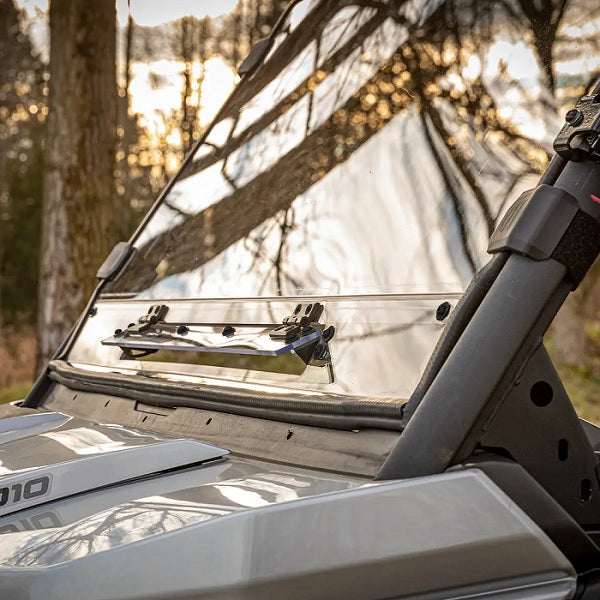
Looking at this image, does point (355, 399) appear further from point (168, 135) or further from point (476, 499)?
point (168, 135)

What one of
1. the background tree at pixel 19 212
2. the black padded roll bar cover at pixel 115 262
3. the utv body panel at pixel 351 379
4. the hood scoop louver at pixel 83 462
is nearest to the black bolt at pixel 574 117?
the utv body panel at pixel 351 379

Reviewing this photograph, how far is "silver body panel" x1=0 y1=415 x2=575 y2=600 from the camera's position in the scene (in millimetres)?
1165

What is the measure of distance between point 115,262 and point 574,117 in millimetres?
1422

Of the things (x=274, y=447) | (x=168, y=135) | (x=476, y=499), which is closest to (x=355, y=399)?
(x=274, y=447)

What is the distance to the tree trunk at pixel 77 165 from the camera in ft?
22.0

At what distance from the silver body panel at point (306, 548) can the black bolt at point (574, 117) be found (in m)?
0.52

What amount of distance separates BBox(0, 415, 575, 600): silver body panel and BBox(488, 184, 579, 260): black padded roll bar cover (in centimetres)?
31

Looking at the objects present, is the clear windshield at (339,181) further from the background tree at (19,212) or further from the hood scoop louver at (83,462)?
the background tree at (19,212)

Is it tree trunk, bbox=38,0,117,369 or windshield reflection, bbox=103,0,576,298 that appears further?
tree trunk, bbox=38,0,117,369

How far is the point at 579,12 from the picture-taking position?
160 centimetres

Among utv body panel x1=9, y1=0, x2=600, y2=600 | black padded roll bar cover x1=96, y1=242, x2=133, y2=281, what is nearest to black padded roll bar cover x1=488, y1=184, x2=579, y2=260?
utv body panel x1=9, y1=0, x2=600, y2=600

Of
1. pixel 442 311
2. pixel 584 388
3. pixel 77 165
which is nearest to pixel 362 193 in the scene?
pixel 442 311

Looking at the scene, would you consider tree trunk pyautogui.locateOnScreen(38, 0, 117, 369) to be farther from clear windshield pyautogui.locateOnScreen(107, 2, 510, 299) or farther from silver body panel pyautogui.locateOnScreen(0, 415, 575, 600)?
silver body panel pyautogui.locateOnScreen(0, 415, 575, 600)

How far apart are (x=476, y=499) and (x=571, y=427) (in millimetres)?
290
